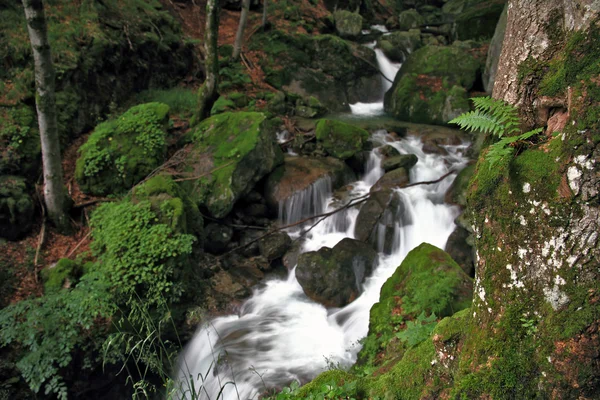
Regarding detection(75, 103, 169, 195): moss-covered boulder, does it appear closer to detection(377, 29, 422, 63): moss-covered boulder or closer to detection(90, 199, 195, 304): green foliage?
detection(90, 199, 195, 304): green foliage

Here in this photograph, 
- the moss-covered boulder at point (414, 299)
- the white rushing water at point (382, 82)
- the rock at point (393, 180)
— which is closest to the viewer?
the moss-covered boulder at point (414, 299)

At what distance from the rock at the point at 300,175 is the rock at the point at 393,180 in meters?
0.85

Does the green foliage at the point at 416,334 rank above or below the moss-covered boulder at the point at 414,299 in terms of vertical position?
above

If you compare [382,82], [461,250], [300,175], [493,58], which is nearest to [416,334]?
[461,250]

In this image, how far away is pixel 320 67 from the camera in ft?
52.7

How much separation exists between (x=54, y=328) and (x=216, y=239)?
352cm

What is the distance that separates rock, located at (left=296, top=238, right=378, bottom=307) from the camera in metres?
6.79

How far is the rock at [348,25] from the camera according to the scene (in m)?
19.3

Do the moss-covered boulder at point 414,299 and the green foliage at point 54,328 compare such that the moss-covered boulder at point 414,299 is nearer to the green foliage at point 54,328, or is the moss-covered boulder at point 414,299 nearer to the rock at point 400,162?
the green foliage at point 54,328

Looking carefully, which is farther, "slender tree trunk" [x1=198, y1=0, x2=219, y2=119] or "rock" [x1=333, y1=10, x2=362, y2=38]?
"rock" [x1=333, y1=10, x2=362, y2=38]

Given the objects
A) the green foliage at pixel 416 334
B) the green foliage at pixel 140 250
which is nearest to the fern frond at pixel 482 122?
the green foliage at pixel 416 334

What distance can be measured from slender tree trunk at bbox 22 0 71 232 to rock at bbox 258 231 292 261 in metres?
3.55

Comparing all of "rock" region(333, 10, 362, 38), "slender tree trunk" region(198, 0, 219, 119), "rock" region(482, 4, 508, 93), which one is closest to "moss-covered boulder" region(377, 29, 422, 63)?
"rock" region(333, 10, 362, 38)

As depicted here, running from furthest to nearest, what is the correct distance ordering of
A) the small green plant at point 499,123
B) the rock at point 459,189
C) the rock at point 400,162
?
1. the rock at point 400,162
2. the rock at point 459,189
3. the small green plant at point 499,123
